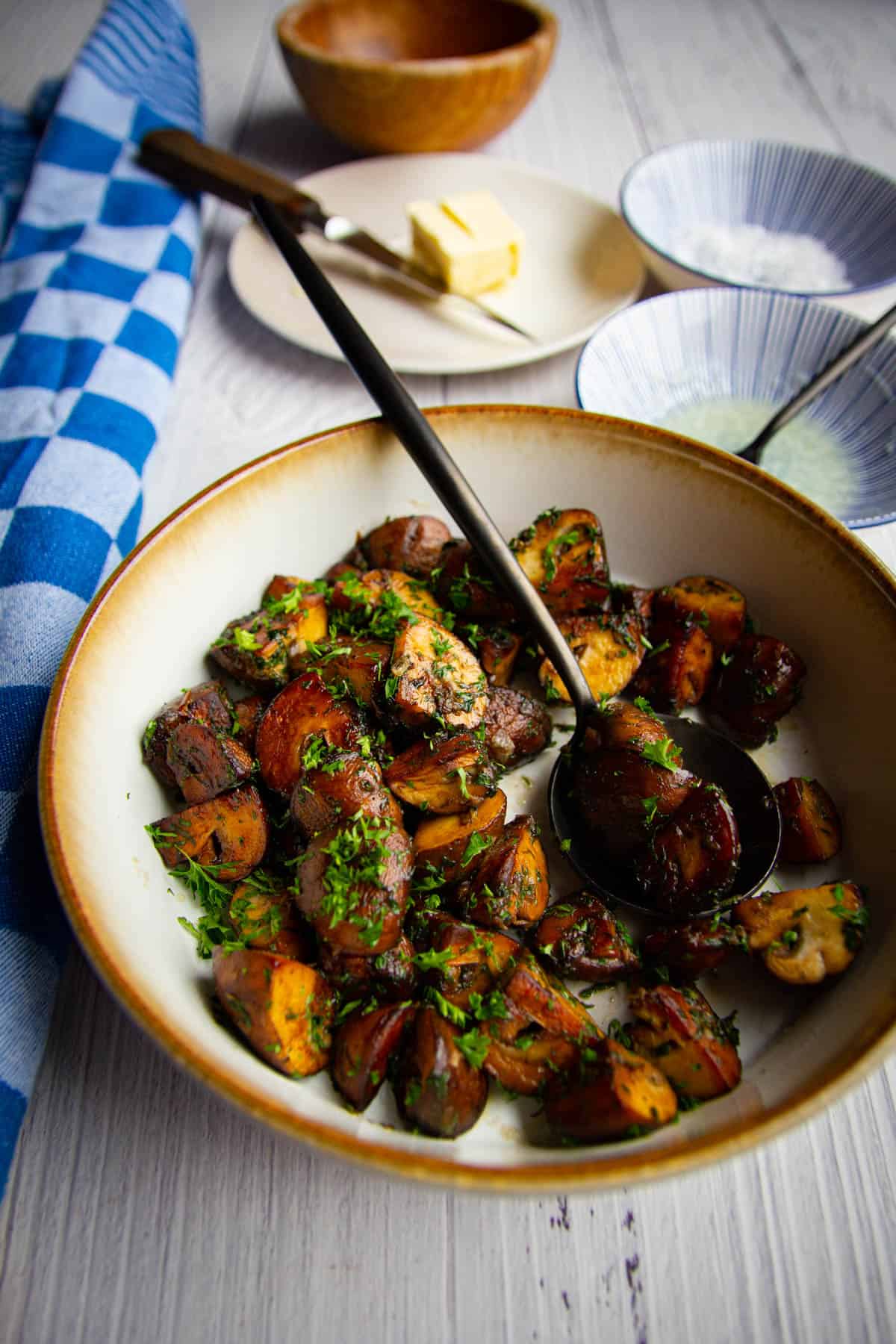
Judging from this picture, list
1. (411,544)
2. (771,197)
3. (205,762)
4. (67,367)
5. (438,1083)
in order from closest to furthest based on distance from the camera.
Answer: (438,1083) → (205,762) → (411,544) → (67,367) → (771,197)

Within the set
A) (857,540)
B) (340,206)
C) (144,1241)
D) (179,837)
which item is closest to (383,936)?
(179,837)

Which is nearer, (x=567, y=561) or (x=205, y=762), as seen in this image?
(x=205, y=762)

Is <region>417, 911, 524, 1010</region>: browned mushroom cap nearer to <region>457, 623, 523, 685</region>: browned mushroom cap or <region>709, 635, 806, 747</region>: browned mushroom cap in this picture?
<region>457, 623, 523, 685</region>: browned mushroom cap

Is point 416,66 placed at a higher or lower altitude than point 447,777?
higher

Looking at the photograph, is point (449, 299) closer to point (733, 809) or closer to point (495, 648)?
point (495, 648)

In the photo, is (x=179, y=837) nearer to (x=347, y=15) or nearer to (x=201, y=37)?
(x=347, y=15)

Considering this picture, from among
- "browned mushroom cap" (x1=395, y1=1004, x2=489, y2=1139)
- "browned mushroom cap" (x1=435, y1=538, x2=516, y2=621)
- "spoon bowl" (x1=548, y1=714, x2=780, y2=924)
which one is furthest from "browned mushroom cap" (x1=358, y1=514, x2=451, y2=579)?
"browned mushroom cap" (x1=395, y1=1004, x2=489, y2=1139)

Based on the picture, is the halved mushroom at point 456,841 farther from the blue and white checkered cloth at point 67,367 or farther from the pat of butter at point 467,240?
the pat of butter at point 467,240

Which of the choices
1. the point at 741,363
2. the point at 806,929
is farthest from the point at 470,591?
the point at 741,363
